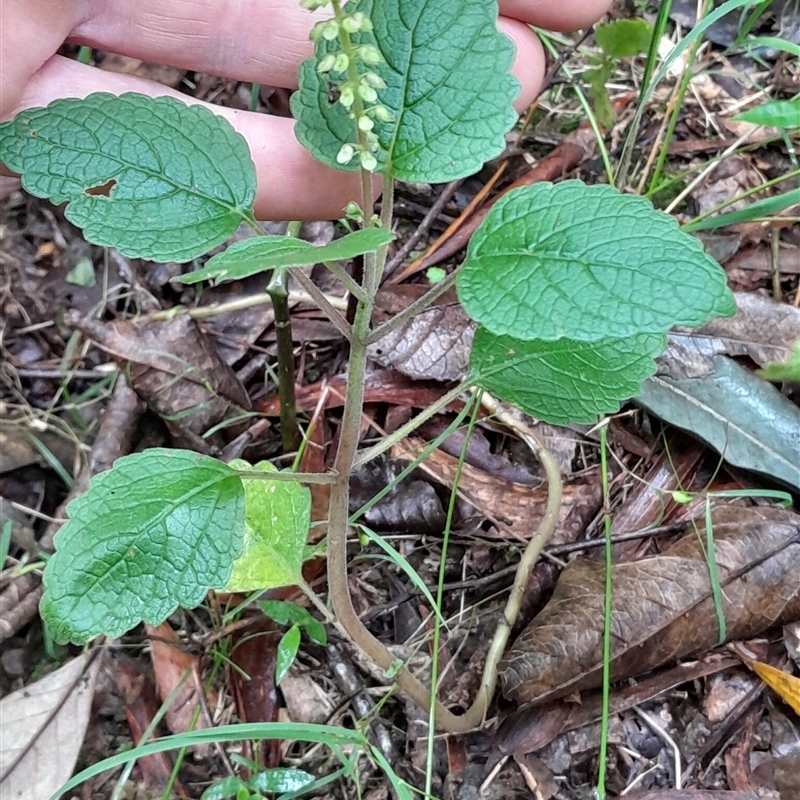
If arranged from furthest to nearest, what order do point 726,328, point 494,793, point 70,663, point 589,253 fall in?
point 726,328
point 70,663
point 494,793
point 589,253

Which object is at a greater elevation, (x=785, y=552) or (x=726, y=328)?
(x=726, y=328)

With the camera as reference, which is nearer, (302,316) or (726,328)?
(726,328)

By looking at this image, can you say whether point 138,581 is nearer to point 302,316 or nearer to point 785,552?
point 302,316

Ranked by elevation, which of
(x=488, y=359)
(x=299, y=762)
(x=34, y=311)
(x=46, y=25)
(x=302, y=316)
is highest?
(x=46, y=25)

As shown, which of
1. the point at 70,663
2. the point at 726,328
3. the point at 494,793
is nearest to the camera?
the point at 494,793

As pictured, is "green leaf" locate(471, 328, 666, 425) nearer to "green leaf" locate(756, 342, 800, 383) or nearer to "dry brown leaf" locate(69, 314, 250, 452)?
"green leaf" locate(756, 342, 800, 383)

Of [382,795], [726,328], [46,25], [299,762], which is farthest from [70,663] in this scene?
[726,328]

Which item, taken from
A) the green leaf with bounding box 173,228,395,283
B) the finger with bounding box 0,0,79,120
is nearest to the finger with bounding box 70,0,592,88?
the finger with bounding box 0,0,79,120

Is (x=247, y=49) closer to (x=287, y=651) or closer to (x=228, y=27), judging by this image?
(x=228, y=27)
